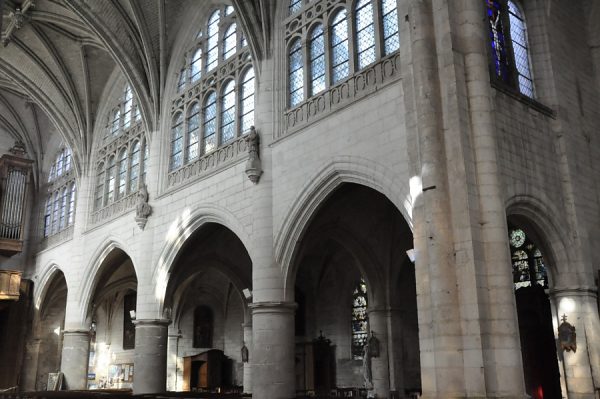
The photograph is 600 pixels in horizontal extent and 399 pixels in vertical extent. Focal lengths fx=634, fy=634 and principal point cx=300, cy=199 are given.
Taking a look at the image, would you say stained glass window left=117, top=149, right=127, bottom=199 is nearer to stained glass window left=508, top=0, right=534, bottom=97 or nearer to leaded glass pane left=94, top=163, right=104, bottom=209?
leaded glass pane left=94, top=163, right=104, bottom=209

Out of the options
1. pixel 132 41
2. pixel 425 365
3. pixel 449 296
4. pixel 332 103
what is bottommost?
pixel 425 365

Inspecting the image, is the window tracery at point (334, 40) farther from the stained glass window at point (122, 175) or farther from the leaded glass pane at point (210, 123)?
the stained glass window at point (122, 175)

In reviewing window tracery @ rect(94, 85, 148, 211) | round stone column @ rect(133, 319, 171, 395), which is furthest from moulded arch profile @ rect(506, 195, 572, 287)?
window tracery @ rect(94, 85, 148, 211)

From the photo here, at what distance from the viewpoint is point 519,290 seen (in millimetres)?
15641

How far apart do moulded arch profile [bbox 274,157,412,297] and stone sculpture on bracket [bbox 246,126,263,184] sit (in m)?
1.47

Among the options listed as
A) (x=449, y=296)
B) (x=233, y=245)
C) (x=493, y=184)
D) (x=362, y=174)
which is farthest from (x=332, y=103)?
(x=233, y=245)

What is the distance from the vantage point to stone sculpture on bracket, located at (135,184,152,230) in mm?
19062

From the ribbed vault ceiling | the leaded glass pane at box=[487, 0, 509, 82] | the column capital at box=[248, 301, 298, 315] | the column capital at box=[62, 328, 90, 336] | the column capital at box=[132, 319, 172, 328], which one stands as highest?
the ribbed vault ceiling

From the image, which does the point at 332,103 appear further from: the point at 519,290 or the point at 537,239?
the point at 519,290

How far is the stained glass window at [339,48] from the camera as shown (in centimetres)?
1389

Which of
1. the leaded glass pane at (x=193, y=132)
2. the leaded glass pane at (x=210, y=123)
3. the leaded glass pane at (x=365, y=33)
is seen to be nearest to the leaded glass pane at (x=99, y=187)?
the leaded glass pane at (x=193, y=132)

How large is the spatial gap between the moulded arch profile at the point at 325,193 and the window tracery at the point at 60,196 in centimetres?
1486

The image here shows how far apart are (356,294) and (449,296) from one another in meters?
11.9

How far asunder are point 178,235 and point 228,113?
12.1 ft
